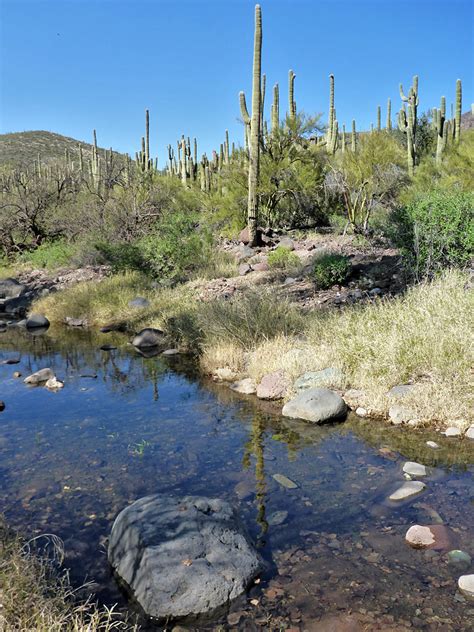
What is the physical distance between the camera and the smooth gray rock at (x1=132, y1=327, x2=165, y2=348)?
9961mm

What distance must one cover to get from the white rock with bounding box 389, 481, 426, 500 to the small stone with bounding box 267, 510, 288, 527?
2.92 ft

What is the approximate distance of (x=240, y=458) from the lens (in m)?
5.27

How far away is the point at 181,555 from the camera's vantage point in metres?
3.32

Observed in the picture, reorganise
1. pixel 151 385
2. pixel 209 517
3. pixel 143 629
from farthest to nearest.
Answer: pixel 151 385 → pixel 209 517 → pixel 143 629

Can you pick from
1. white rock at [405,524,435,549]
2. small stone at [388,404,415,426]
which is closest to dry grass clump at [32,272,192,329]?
small stone at [388,404,415,426]

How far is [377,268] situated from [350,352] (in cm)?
471

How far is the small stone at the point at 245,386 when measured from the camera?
286 inches

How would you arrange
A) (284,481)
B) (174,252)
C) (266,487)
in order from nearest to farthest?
1. (266,487)
2. (284,481)
3. (174,252)

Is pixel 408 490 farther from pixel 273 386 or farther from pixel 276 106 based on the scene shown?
pixel 276 106

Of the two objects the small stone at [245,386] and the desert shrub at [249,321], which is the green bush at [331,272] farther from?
the small stone at [245,386]

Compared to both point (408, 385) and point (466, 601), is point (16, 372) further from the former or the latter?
point (466, 601)

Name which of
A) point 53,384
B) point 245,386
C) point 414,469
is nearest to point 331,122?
point 245,386

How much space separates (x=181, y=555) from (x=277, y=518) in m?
1.03

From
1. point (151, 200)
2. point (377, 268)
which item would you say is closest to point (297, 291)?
point (377, 268)
